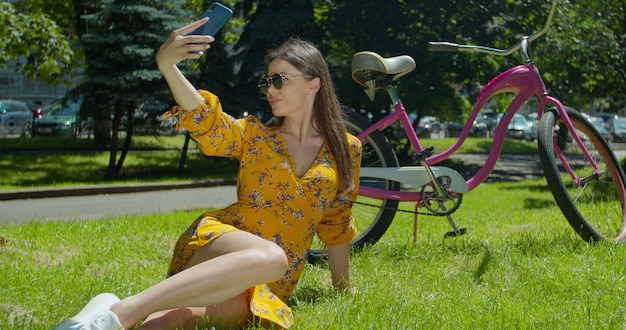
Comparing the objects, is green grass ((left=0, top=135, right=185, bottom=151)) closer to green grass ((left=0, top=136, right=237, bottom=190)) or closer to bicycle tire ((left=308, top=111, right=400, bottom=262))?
green grass ((left=0, top=136, right=237, bottom=190))

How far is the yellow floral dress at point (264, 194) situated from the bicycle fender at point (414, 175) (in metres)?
1.54

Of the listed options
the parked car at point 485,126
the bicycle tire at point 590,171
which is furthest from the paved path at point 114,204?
the parked car at point 485,126

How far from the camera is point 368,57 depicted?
16.0 ft

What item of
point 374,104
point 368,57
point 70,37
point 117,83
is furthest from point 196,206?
point 70,37

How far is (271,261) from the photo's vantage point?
2838 mm

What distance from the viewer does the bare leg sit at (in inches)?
103

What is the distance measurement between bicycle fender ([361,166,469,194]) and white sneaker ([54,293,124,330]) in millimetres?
2622

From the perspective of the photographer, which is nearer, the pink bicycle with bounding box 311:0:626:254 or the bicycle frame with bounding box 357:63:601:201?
the pink bicycle with bounding box 311:0:626:254

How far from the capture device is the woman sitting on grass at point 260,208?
271 centimetres

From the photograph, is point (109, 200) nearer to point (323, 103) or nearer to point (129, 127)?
point (129, 127)

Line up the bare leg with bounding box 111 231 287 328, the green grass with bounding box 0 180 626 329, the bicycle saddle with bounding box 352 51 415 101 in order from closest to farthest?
the bare leg with bounding box 111 231 287 328 < the green grass with bounding box 0 180 626 329 < the bicycle saddle with bounding box 352 51 415 101

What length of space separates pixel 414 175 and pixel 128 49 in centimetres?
1122

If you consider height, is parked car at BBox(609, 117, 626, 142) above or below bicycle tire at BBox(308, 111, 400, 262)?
below

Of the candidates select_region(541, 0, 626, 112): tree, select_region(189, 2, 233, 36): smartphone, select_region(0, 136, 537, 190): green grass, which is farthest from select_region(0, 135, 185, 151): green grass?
select_region(189, 2, 233, 36): smartphone
